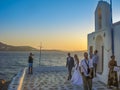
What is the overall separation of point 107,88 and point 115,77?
33.7 inches

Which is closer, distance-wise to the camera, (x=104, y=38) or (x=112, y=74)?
(x=112, y=74)

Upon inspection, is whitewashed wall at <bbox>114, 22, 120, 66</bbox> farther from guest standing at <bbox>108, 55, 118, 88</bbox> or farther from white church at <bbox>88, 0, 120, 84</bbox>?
guest standing at <bbox>108, 55, 118, 88</bbox>

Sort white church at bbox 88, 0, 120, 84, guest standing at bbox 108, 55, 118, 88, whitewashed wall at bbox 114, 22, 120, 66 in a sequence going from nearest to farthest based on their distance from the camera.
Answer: guest standing at bbox 108, 55, 118, 88, whitewashed wall at bbox 114, 22, 120, 66, white church at bbox 88, 0, 120, 84

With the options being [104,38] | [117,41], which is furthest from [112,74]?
[104,38]

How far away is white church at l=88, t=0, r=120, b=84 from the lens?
1326cm

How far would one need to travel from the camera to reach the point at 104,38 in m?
14.4

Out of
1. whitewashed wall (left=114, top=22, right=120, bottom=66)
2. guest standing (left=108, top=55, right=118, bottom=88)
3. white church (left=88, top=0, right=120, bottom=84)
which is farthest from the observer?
white church (left=88, top=0, right=120, bottom=84)

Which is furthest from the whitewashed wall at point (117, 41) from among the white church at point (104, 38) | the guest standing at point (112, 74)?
the guest standing at point (112, 74)

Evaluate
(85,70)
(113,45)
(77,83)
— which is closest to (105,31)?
(113,45)

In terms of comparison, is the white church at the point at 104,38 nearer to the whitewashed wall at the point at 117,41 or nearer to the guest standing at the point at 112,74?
the whitewashed wall at the point at 117,41

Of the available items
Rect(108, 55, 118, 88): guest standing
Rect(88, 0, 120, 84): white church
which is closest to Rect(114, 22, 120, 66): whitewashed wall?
Rect(88, 0, 120, 84): white church

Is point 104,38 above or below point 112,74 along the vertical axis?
above

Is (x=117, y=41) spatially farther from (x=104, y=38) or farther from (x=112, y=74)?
(x=112, y=74)

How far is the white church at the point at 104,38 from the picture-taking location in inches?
522
